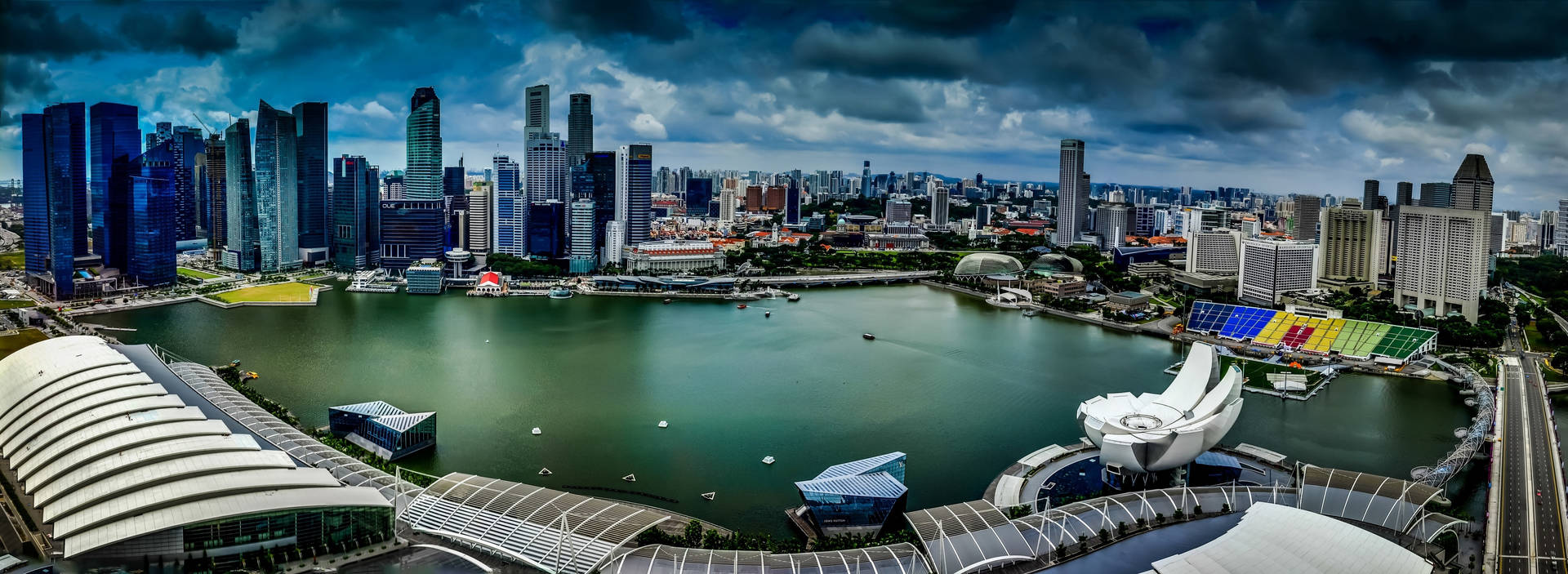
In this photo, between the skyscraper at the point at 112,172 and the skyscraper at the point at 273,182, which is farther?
the skyscraper at the point at 273,182

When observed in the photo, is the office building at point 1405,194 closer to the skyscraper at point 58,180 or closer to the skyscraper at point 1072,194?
the skyscraper at point 1072,194

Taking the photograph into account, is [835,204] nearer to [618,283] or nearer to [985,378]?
[618,283]

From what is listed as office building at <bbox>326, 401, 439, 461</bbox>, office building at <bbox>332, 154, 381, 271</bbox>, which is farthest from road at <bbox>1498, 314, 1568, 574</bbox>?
office building at <bbox>332, 154, 381, 271</bbox>

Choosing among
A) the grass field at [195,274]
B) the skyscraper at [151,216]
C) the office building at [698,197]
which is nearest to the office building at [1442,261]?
the skyscraper at [151,216]

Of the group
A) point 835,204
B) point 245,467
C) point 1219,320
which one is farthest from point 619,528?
point 835,204

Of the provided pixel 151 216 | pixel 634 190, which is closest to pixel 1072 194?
pixel 634 190
